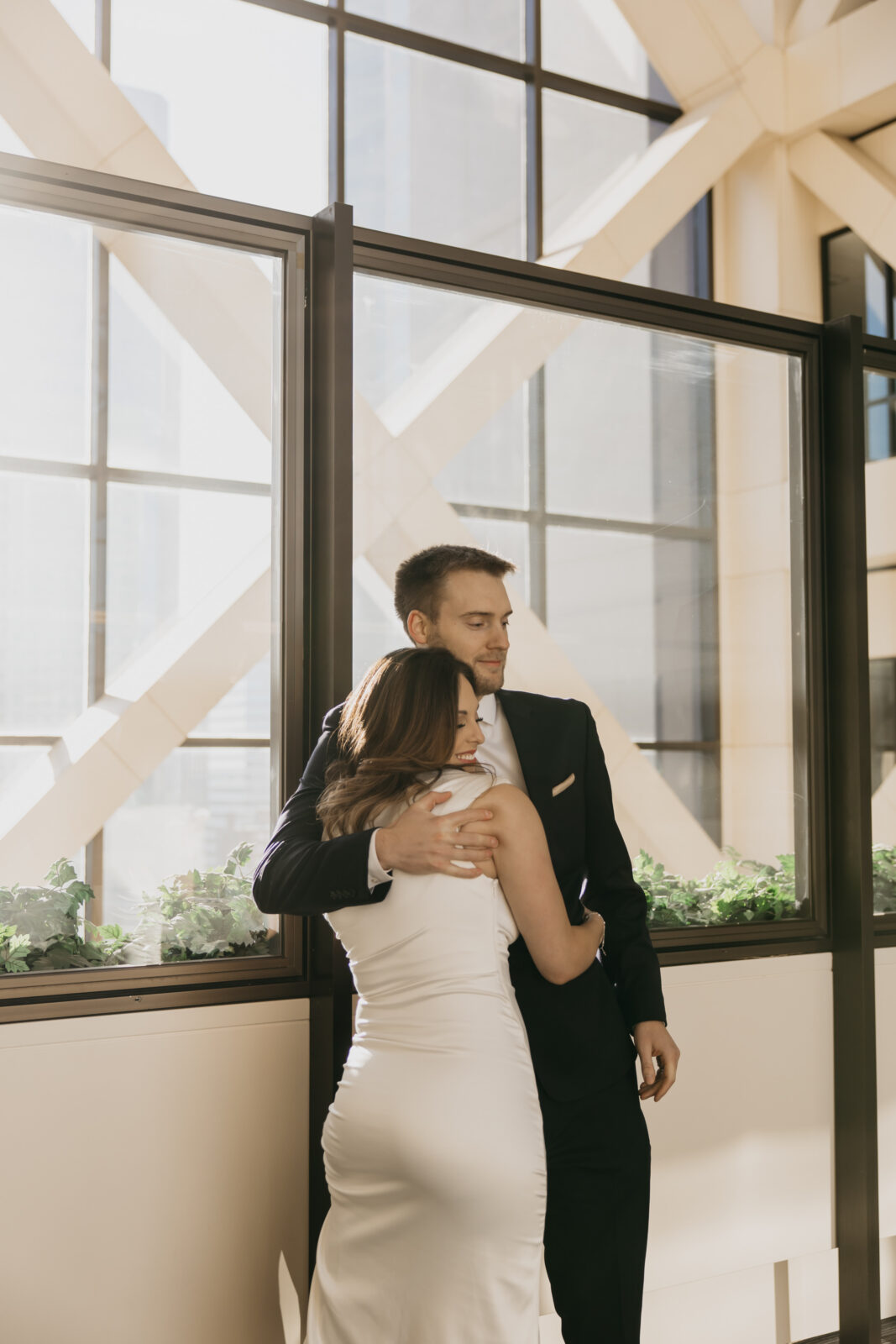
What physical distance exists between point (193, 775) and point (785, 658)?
1.73 meters

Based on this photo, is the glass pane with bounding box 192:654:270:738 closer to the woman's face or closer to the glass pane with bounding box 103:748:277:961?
the glass pane with bounding box 103:748:277:961

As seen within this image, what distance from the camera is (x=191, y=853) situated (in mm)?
2508

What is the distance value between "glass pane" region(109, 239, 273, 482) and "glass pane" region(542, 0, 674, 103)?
4.12 meters

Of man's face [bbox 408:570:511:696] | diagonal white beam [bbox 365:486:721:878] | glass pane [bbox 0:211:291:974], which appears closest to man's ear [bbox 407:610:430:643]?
man's face [bbox 408:570:511:696]

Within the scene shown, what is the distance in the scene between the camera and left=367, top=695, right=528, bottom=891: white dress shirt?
224 centimetres

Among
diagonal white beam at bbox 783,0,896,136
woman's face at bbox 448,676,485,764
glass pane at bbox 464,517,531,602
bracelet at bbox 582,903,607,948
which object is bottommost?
bracelet at bbox 582,903,607,948

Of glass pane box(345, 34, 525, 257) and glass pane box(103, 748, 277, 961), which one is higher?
glass pane box(345, 34, 525, 257)

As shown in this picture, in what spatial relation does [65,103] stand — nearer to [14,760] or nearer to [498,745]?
[14,760]

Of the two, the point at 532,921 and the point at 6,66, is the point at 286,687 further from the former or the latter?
the point at 6,66

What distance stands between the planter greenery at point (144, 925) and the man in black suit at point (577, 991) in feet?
1.72

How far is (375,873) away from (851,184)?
522 cm

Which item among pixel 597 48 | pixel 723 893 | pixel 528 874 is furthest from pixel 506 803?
pixel 597 48

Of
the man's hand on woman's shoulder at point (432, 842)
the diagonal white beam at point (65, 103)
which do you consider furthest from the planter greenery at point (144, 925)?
the diagonal white beam at point (65, 103)

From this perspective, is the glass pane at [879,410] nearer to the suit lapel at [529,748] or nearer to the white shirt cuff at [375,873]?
the suit lapel at [529,748]
